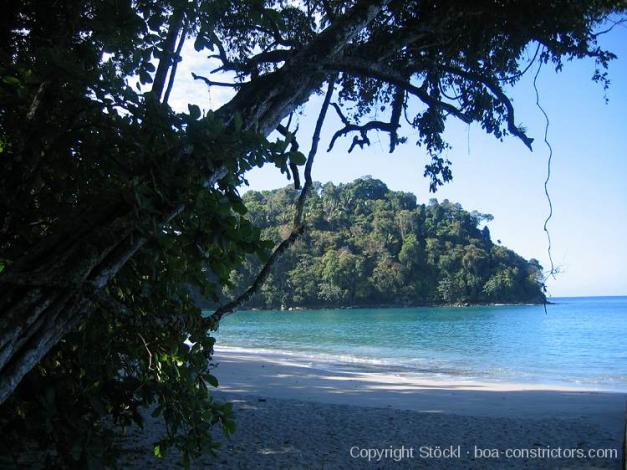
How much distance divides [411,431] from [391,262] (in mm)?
64738

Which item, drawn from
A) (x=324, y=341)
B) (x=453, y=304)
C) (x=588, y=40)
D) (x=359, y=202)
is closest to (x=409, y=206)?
(x=359, y=202)

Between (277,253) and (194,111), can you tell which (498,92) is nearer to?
(277,253)

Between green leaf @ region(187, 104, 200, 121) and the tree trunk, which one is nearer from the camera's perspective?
the tree trunk

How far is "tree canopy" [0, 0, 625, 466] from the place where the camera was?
170 centimetres

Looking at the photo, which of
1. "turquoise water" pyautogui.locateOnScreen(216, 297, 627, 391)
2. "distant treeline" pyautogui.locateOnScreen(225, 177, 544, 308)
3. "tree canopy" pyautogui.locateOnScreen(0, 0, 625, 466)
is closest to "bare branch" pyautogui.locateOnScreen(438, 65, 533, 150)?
"tree canopy" pyautogui.locateOnScreen(0, 0, 625, 466)

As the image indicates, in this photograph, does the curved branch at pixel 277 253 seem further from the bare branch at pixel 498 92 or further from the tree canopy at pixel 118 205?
the bare branch at pixel 498 92

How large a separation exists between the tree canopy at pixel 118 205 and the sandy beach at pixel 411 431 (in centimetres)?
173

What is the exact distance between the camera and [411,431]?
589 centimetres

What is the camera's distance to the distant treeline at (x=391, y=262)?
227 feet

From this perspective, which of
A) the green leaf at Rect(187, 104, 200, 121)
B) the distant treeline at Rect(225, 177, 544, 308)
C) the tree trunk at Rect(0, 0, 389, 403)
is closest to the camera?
the tree trunk at Rect(0, 0, 389, 403)

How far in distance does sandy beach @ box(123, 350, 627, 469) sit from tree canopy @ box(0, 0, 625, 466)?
173cm

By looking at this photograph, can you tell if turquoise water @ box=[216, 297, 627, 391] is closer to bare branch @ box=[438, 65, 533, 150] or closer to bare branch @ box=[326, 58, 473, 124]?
bare branch @ box=[438, 65, 533, 150]

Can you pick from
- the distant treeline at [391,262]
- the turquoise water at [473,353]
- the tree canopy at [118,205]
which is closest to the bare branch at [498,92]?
the tree canopy at [118,205]

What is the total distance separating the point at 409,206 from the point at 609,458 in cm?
7309
